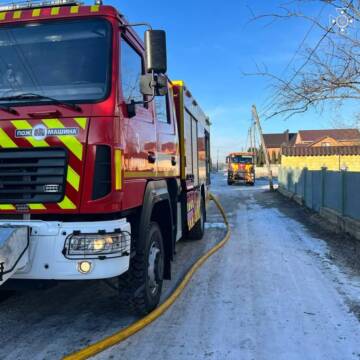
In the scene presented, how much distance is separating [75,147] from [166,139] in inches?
87.0

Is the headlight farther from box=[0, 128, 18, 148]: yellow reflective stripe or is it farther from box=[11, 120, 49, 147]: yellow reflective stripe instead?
box=[0, 128, 18, 148]: yellow reflective stripe

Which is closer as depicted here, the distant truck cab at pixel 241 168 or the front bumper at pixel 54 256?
the front bumper at pixel 54 256

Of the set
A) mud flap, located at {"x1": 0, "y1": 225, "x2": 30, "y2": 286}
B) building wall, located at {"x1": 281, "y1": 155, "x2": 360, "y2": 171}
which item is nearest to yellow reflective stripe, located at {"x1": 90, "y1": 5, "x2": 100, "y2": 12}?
mud flap, located at {"x1": 0, "y1": 225, "x2": 30, "y2": 286}

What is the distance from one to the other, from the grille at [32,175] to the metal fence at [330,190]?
25.2ft

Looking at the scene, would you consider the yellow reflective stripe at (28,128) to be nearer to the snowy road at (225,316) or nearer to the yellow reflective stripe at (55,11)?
the yellow reflective stripe at (55,11)

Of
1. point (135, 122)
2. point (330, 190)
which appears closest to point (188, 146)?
point (135, 122)

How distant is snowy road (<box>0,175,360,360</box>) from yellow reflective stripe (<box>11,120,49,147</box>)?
71.5 inches

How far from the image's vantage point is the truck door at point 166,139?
547cm

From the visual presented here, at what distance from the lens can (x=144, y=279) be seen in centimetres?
445

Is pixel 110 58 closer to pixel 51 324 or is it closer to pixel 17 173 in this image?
Result: pixel 17 173

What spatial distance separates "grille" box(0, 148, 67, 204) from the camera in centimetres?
376

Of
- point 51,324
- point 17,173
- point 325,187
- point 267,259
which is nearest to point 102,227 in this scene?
point 17,173

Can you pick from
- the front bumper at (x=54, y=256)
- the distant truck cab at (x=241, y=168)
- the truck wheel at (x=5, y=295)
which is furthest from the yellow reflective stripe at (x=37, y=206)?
the distant truck cab at (x=241, y=168)

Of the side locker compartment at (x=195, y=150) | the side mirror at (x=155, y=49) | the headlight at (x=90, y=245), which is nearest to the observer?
the headlight at (x=90, y=245)
